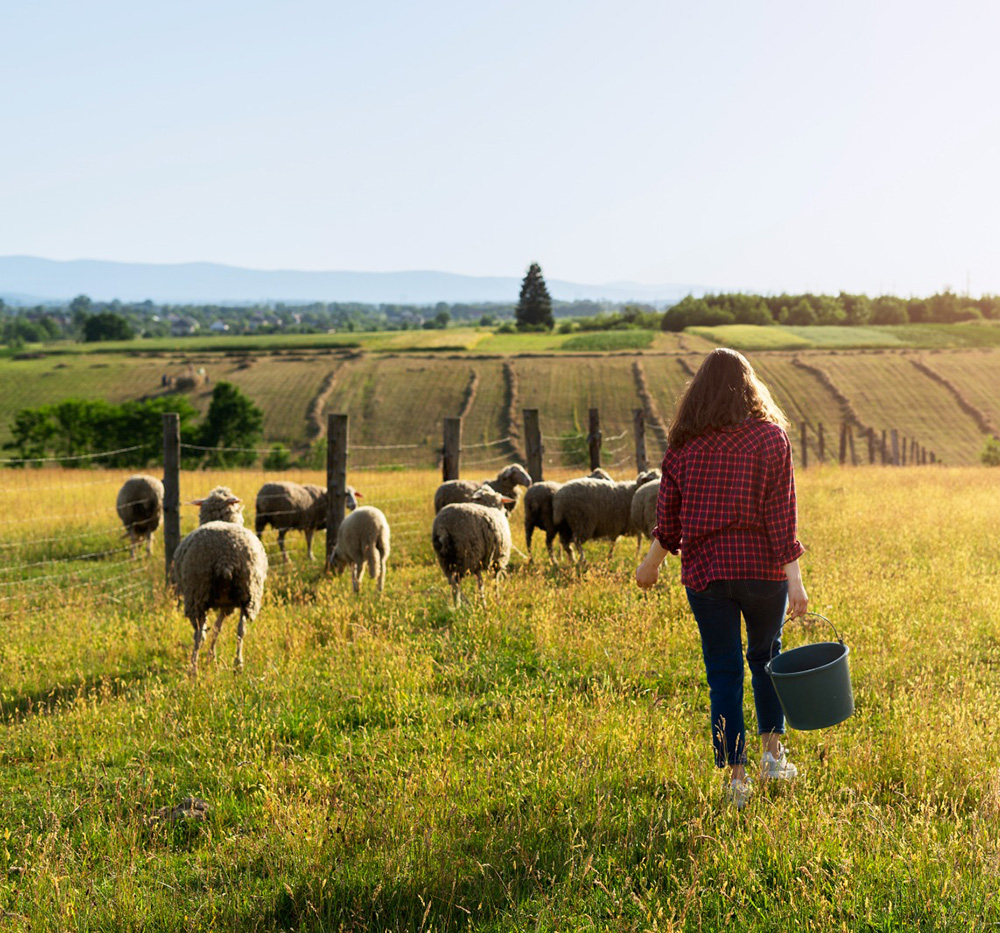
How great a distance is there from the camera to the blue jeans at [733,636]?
14.6 ft

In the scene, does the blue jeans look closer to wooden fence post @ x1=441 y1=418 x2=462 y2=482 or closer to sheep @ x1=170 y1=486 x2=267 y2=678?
sheep @ x1=170 y1=486 x2=267 y2=678

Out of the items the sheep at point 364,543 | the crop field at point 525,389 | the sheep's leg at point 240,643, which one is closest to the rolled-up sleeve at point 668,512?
the sheep's leg at point 240,643

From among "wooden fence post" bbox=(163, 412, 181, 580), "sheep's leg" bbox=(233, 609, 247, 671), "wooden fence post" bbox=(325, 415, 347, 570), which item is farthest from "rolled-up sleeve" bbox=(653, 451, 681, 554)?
"wooden fence post" bbox=(325, 415, 347, 570)

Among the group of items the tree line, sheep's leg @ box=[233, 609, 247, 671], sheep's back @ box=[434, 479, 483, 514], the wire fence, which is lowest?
the tree line

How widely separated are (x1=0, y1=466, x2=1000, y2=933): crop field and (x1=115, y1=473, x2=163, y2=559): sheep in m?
5.34

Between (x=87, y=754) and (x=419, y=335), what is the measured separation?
418 feet

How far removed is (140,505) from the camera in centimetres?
1495

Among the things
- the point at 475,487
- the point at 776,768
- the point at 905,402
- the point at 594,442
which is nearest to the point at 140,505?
the point at 475,487

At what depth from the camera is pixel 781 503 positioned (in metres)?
4.43

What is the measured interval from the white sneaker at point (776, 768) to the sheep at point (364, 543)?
6829mm

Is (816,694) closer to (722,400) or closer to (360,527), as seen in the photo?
(722,400)

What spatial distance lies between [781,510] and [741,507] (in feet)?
0.66

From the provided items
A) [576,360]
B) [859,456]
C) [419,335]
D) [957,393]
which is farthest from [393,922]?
[419,335]

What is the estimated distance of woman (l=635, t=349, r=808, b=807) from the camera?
4434mm
